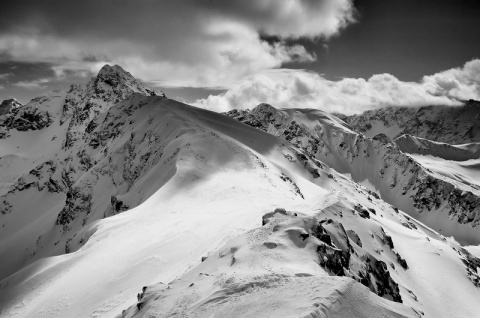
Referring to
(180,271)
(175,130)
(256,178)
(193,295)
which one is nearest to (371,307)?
(193,295)

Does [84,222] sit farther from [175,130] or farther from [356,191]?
[356,191]

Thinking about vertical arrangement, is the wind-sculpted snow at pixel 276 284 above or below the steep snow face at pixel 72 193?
above

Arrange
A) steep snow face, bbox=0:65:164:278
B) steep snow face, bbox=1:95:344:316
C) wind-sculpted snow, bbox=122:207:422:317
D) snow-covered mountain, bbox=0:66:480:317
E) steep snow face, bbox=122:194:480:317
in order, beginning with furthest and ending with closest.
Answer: steep snow face, bbox=0:65:164:278 < steep snow face, bbox=1:95:344:316 < snow-covered mountain, bbox=0:66:480:317 < steep snow face, bbox=122:194:480:317 < wind-sculpted snow, bbox=122:207:422:317

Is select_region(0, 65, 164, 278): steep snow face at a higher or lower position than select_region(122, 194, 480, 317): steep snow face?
lower

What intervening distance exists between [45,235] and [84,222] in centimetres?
4850

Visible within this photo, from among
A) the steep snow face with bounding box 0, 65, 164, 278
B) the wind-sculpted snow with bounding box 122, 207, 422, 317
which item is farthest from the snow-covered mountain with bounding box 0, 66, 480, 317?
the steep snow face with bounding box 0, 65, 164, 278

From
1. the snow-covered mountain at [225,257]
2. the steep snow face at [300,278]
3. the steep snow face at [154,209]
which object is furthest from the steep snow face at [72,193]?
the steep snow face at [300,278]

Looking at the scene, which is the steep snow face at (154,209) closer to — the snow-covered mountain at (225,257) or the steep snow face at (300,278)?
the snow-covered mountain at (225,257)

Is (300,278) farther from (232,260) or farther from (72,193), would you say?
(72,193)

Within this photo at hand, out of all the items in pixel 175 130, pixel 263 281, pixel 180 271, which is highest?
pixel 175 130

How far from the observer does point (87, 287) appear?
27734 millimetres

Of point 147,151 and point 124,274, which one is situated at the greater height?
point 147,151

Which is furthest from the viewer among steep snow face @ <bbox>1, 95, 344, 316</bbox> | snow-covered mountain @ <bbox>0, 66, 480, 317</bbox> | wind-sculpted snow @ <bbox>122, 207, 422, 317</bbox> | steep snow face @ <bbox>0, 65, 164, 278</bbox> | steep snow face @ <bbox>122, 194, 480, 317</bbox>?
steep snow face @ <bbox>0, 65, 164, 278</bbox>

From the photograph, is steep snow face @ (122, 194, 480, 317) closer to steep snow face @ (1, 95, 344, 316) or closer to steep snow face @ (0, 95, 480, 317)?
steep snow face @ (0, 95, 480, 317)
